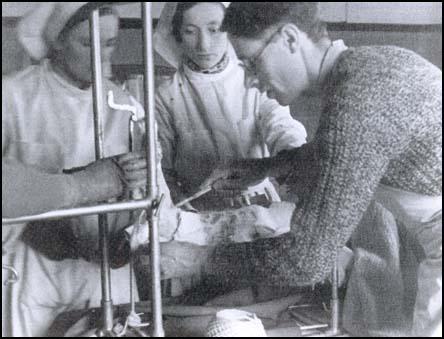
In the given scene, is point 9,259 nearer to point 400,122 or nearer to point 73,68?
point 73,68

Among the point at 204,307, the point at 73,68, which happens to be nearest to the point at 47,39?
the point at 73,68

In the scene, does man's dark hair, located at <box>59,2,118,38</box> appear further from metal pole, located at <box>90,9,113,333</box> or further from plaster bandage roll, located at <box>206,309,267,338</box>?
plaster bandage roll, located at <box>206,309,267,338</box>

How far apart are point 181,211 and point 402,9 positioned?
56 cm

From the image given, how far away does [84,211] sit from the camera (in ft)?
3.40

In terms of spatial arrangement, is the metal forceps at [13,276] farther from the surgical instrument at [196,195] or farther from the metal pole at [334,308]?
the metal pole at [334,308]

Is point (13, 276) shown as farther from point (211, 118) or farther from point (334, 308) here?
point (334, 308)

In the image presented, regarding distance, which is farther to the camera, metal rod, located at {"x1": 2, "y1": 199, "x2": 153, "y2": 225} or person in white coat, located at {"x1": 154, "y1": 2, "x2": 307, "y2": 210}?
person in white coat, located at {"x1": 154, "y1": 2, "x2": 307, "y2": 210}

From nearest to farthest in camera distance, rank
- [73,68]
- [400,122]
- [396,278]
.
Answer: [400,122]
[73,68]
[396,278]

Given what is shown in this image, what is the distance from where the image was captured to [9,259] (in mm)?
1271

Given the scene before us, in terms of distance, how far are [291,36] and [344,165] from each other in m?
0.27

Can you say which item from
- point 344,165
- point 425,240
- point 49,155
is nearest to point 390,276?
point 425,240

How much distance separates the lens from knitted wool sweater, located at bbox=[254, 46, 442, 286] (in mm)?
1109

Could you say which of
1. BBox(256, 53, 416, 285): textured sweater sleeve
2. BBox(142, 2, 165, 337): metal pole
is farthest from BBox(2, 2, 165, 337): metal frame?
BBox(256, 53, 416, 285): textured sweater sleeve

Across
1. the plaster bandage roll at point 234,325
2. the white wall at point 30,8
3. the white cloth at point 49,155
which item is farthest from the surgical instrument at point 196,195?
the white wall at point 30,8
